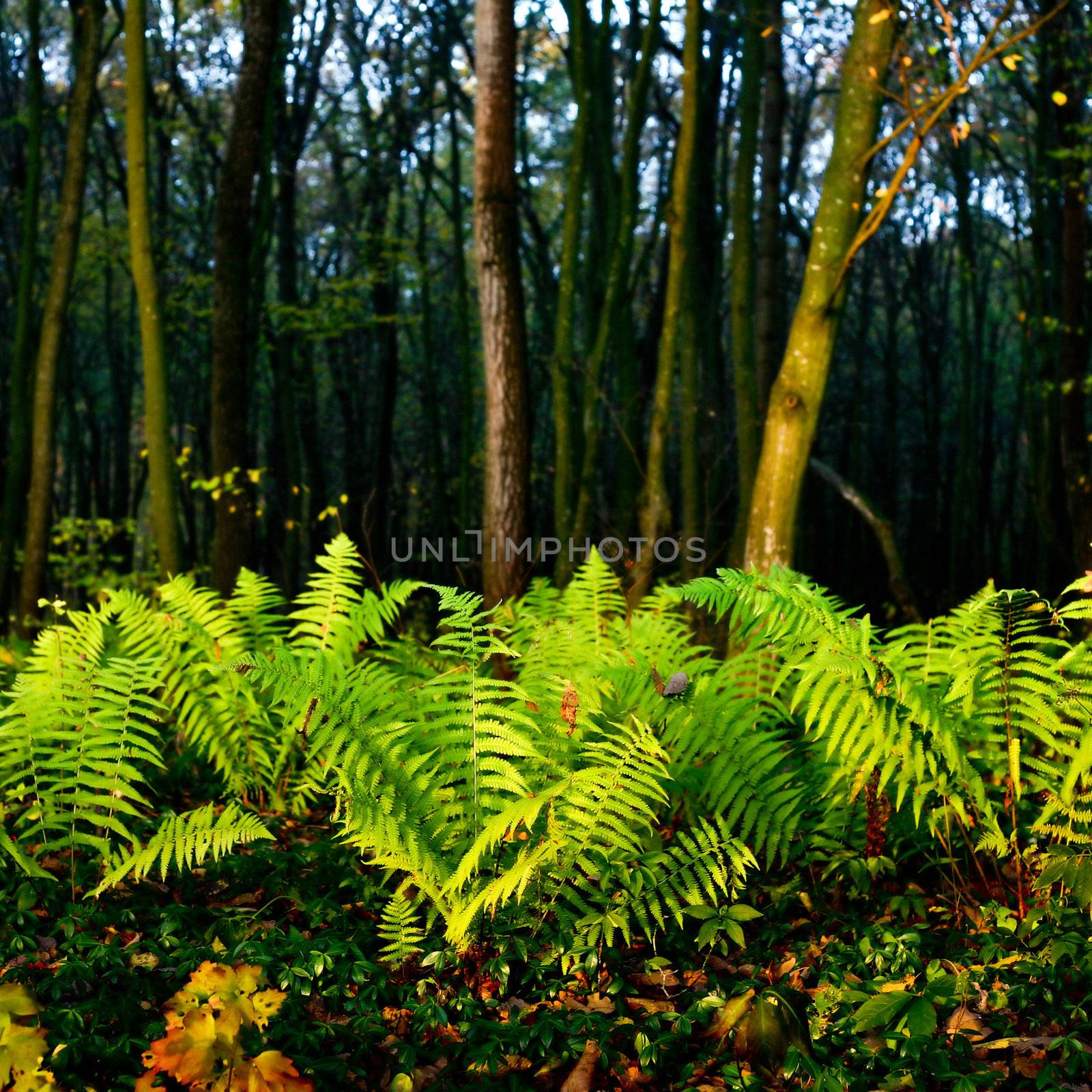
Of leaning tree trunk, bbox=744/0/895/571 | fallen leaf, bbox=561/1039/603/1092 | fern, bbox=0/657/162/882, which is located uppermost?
leaning tree trunk, bbox=744/0/895/571

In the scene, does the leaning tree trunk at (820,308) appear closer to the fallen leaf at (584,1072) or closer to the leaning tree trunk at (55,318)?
the fallen leaf at (584,1072)

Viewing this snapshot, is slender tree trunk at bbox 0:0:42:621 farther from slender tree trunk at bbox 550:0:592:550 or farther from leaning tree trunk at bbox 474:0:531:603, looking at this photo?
slender tree trunk at bbox 550:0:592:550

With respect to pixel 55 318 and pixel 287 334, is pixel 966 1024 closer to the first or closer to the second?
pixel 55 318

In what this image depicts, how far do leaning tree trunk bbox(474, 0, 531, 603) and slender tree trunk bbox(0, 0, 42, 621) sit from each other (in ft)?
15.0

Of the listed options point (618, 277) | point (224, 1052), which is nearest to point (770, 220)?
point (618, 277)

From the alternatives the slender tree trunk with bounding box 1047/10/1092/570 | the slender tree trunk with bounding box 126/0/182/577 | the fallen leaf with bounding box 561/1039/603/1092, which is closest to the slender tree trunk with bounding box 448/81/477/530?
the slender tree trunk with bounding box 126/0/182/577

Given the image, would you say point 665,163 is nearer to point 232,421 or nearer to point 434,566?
point 434,566

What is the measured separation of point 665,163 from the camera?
63.0ft

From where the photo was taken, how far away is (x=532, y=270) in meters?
15.4

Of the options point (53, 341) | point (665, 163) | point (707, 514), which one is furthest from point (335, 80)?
point (707, 514)

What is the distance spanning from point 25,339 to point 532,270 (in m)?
7.96

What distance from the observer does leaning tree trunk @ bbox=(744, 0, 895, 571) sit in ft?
18.0

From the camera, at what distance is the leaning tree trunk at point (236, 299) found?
722cm

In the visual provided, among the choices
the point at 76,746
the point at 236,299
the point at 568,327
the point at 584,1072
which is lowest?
the point at 584,1072
